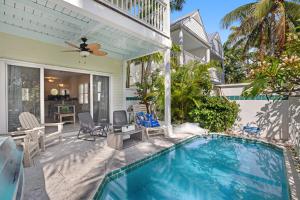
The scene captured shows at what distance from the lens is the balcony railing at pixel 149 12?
5.35 meters

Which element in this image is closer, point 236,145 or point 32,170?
point 32,170

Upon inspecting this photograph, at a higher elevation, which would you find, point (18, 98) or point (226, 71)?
point (226, 71)

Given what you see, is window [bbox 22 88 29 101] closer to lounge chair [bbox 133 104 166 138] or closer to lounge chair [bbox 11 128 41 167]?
lounge chair [bbox 11 128 41 167]

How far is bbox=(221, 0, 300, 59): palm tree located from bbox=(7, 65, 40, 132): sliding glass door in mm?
11084

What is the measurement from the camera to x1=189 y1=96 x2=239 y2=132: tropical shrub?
7827mm

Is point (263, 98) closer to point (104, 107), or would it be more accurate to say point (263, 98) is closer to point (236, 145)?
point (236, 145)

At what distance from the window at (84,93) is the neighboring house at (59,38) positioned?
1.15 feet

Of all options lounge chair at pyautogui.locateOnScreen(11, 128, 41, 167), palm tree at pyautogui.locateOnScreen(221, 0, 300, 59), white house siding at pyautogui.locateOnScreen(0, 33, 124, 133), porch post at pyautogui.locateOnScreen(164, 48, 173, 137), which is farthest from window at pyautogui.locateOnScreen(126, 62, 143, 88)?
lounge chair at pyautogui.locateOnScreen(11, 128, 41, 167)

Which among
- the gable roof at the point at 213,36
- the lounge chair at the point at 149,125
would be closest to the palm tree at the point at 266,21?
the gable roof at the point at 213,36

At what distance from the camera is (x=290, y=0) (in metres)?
11.2

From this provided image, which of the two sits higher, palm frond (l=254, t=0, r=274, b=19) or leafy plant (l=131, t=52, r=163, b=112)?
palm frond (l=254, t=0, r=274, b=19)

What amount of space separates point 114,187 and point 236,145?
4.99 m

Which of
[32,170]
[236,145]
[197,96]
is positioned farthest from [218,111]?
[32,170]

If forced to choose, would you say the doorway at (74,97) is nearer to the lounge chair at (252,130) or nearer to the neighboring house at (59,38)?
the neighboring house at (59,38)
